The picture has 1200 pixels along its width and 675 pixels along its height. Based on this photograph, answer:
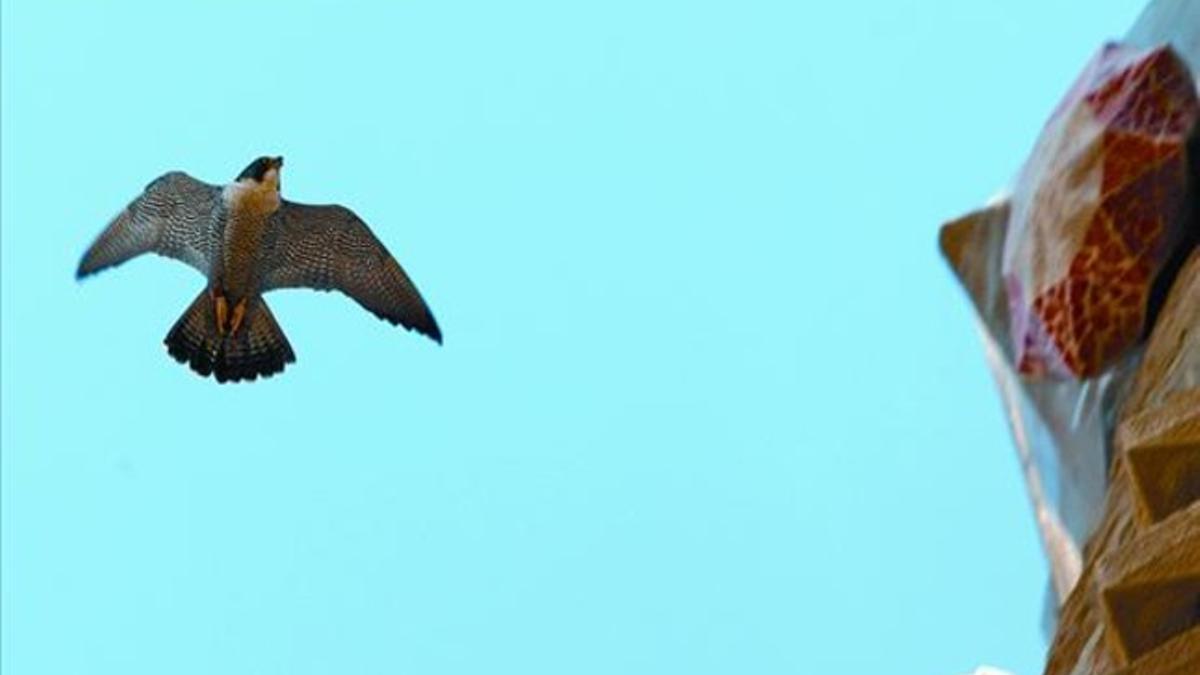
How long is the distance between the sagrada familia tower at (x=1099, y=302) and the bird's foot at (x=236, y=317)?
310 centimetres

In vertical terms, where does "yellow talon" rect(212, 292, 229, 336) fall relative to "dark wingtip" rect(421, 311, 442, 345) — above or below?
above

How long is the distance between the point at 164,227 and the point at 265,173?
0.74 metres

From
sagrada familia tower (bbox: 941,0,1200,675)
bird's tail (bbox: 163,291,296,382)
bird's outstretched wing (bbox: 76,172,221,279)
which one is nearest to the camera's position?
sagrada familia tower (bbox: 941,0,1200,675)

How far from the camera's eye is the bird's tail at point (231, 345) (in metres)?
10.6

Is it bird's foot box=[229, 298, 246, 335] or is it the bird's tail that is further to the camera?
bird's foot box=[229, 298, 246, 335]

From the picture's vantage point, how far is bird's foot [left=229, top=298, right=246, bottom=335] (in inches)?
423

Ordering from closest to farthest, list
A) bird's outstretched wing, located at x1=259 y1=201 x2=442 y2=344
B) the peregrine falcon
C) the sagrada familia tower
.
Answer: the sagrada familia tower < the peregrine falcon < bird's outstretched wing, located at x1=259 y1=201 x2=442 y2=344

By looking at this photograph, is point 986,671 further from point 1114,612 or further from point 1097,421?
point 1114,612

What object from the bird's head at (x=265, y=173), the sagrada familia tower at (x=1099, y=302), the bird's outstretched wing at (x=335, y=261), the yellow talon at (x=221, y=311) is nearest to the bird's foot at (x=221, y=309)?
the yellow talon at (x=221, y=311)

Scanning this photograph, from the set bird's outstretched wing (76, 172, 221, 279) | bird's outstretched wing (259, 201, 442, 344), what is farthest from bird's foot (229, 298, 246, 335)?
bird's outstretched wing (76, 172, 221, 279)

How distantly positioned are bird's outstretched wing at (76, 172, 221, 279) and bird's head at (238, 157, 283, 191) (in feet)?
1.10

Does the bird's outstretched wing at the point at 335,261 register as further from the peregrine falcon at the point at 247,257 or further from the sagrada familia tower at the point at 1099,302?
the sagrada familia tower at the point at 1099,302

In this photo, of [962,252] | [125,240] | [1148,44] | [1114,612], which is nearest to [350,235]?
[125,240]

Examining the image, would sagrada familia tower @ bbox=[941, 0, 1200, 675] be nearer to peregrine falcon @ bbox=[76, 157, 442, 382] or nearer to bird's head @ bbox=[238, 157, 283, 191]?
peregrine falcon @ bbox=[76, 157, 442, 382]
